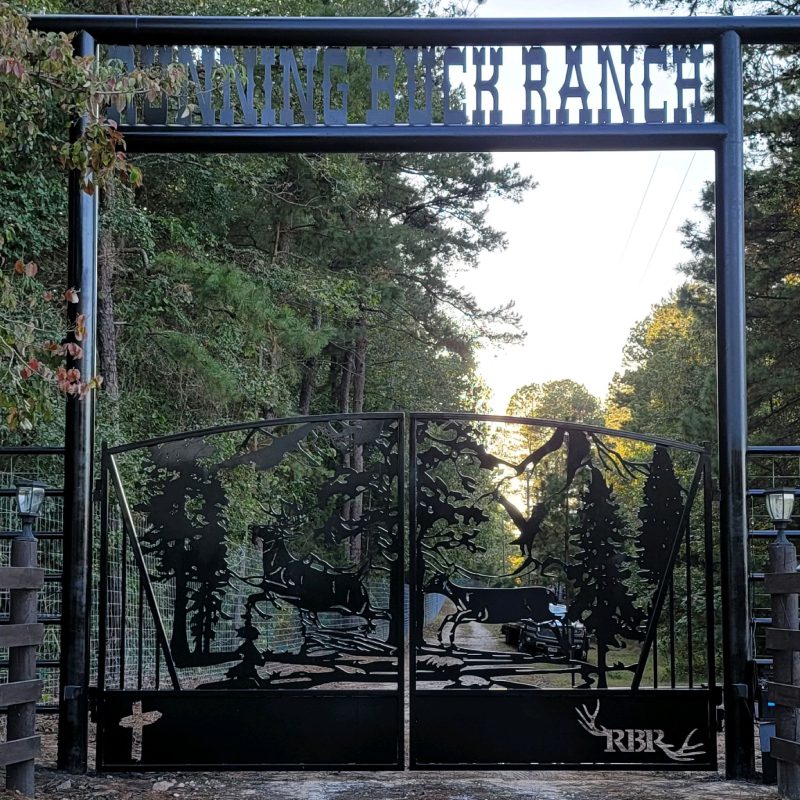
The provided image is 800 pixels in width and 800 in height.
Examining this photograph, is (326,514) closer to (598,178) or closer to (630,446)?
(630,446)

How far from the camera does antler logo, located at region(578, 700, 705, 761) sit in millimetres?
4875

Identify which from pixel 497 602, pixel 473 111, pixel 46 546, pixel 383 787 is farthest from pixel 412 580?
pixel 46 546

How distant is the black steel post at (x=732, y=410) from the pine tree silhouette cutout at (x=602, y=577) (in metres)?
0.48

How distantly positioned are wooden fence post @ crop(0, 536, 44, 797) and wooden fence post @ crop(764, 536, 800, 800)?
3.30 meters

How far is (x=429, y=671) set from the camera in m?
4.86

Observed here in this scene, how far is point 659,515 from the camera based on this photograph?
5.12m

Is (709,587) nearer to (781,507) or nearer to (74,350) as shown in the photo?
(781,507)

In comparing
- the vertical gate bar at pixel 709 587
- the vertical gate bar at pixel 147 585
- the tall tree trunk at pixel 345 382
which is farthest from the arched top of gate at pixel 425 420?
the tall tree trunk at pixel 345 382

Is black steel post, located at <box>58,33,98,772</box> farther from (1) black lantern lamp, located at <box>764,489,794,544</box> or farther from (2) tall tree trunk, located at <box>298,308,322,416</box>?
(2) tall tree trunk, located at <box>298,308,322,416</box>

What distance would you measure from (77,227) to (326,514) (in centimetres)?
1543

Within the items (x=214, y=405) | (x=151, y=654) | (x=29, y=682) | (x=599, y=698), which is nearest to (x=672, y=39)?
(x=599, y=698)

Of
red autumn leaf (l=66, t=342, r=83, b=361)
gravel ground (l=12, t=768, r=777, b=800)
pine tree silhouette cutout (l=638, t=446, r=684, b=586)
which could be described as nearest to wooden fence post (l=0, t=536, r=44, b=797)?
gravel ground (l=12, t=768, r=777, b=800)

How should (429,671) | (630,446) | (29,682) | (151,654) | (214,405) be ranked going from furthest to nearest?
(630,446)
(214,405)
(151,654)
(429,671)
(29,682)

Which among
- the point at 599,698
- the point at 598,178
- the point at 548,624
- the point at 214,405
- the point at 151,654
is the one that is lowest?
the point at 151,654
